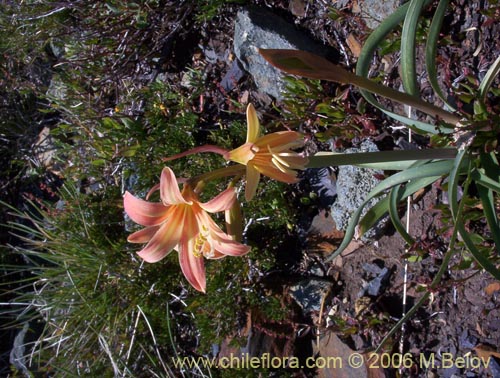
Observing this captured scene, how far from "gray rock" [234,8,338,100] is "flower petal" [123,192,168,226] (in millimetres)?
1421

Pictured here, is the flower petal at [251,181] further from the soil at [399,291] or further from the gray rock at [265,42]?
the gray rock at [265,42]

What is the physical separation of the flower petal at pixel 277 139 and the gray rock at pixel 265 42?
4.52ft

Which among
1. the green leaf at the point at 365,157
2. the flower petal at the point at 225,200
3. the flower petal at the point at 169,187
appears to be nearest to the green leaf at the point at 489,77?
the green leaf at the point at 365,157

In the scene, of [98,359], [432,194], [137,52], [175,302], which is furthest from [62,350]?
[432,194]

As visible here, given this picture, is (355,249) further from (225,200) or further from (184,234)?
(225,200)

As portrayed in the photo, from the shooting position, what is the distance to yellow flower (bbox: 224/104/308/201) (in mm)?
1396

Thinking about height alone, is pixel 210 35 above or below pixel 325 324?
above

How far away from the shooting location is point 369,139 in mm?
2520

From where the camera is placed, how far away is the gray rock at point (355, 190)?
8.11 ft

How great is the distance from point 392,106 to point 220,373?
1863mm

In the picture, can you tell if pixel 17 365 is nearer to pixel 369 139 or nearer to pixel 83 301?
pixel 83 301

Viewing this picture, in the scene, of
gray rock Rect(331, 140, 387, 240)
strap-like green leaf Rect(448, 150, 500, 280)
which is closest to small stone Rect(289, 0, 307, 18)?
gray rock Rect(331, 140, 387, 240)

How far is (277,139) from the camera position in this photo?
4.76ft

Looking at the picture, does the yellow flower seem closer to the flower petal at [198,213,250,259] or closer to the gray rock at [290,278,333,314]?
the flower petal at [198,213,250,259]
